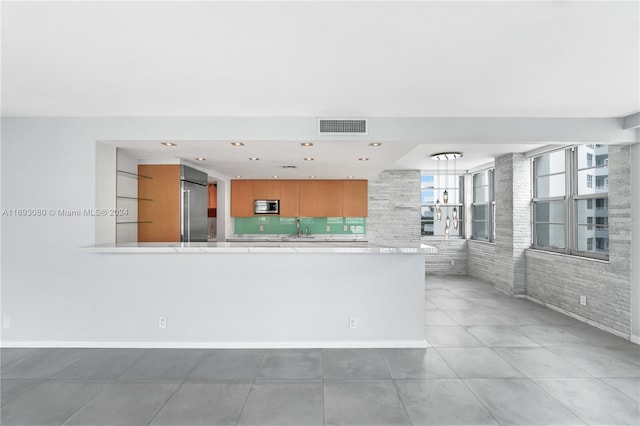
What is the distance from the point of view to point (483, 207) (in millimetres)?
7449

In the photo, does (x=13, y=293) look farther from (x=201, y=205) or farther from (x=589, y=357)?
(x=589, y=357)

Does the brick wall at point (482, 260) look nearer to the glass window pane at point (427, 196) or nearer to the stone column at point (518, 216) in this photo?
the stone column at point (518, 216)

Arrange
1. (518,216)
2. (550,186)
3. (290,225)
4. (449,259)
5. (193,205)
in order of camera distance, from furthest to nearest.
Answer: (449,259)
(290,225)
(518,216)
(550,186)
(193,205)

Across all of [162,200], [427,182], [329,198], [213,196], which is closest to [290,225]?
[329,198]

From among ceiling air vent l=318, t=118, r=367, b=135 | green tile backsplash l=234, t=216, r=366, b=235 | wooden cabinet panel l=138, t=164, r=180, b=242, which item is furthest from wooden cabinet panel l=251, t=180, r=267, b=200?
ceiling air vent l=318, t=118, r=367, b=135

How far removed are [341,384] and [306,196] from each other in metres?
4.54

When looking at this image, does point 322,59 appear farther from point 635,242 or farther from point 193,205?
point 635,242

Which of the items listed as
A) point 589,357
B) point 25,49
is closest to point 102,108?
point 25,49

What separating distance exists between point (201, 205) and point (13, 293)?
243 cm

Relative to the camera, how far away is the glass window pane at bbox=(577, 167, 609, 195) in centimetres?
430

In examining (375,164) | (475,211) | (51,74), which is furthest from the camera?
(475,211)

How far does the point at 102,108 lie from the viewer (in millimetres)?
3162

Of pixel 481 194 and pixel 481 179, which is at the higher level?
pixel 481 179

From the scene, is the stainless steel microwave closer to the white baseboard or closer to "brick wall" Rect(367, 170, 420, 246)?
"brick wall" Rect(367, 170, 420, 246)
